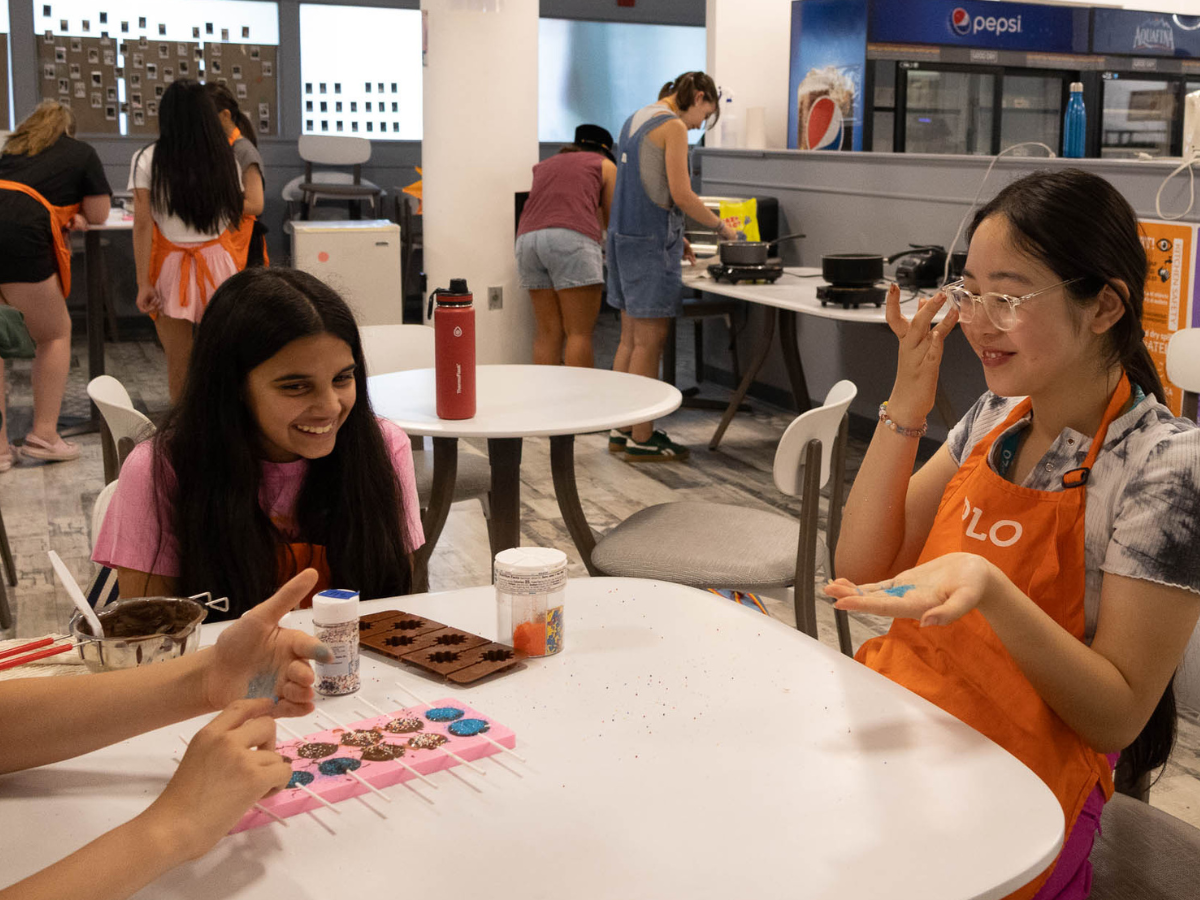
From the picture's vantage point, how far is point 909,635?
1523 millimetres

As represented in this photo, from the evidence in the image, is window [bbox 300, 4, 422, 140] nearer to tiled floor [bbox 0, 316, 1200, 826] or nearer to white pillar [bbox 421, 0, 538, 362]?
tiled floor [bbox 0, 316, 1200, 826]

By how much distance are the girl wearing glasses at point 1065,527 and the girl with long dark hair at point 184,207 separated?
11.9 ft

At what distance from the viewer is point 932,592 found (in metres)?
1.22

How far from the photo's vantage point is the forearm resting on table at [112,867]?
0.90 metres

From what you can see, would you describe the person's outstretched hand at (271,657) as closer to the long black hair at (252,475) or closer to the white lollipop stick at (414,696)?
the white lollipop stick at (414,696)

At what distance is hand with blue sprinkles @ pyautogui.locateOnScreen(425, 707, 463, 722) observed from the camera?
50.1 inches

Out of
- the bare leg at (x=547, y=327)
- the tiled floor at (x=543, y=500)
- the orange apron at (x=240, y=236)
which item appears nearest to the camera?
the tiled floor at (x=543, y=500)

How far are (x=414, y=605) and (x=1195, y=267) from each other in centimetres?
307

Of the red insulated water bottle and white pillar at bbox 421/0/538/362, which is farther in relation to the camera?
white pillar at bbox 421/0/538/362

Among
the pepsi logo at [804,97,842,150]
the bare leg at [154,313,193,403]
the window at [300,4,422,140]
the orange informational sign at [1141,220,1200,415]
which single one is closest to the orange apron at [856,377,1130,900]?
the orange informational sign at [1141,220,1200,415]

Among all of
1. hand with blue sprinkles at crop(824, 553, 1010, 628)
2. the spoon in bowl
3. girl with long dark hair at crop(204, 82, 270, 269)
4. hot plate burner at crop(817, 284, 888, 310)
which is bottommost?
the spoon in bowl

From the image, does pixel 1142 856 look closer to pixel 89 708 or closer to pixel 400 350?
pixel 89 708

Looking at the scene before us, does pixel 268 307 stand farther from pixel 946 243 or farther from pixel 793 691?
pixel 946 243

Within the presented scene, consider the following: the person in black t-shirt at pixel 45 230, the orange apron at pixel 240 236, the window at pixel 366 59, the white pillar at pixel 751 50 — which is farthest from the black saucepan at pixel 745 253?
the window at pixel 366 59
